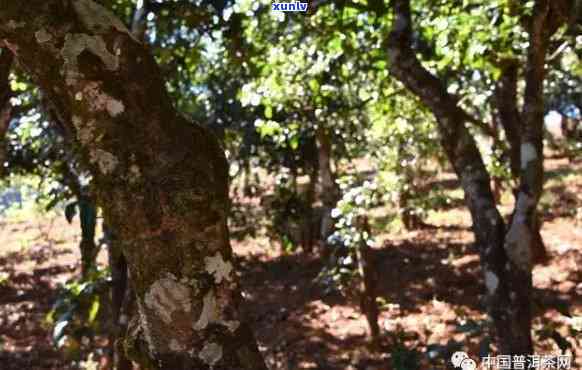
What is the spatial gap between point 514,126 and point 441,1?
346 centimetres

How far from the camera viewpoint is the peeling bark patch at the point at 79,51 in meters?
1.47

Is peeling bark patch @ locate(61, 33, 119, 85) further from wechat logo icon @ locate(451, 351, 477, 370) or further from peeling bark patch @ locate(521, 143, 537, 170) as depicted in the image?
wechat logo icon @ locate(451, 351, 477, 370)

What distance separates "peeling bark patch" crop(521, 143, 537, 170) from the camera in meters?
3.29

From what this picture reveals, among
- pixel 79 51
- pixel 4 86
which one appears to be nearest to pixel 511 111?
pixel 4 86

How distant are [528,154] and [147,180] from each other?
2.50 m

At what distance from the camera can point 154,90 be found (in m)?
1.52

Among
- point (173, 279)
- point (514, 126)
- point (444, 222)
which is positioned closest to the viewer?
point (173, 279)

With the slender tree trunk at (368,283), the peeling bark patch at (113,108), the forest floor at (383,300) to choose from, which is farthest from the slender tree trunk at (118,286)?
the slender tree trunk at (368,283)

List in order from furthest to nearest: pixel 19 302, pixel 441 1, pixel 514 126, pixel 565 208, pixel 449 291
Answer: pixel 565 208, pixel 19 302, pixel 449 291, pixel 514 126, pixel 441 1

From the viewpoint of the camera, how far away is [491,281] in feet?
11.0

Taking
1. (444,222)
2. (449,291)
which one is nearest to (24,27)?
(449,291)

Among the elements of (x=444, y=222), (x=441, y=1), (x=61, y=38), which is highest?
(x=441, y=1)

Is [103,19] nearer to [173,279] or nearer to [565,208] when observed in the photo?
[173,279]

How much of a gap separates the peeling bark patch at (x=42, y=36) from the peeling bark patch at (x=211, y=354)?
33.6 inches
